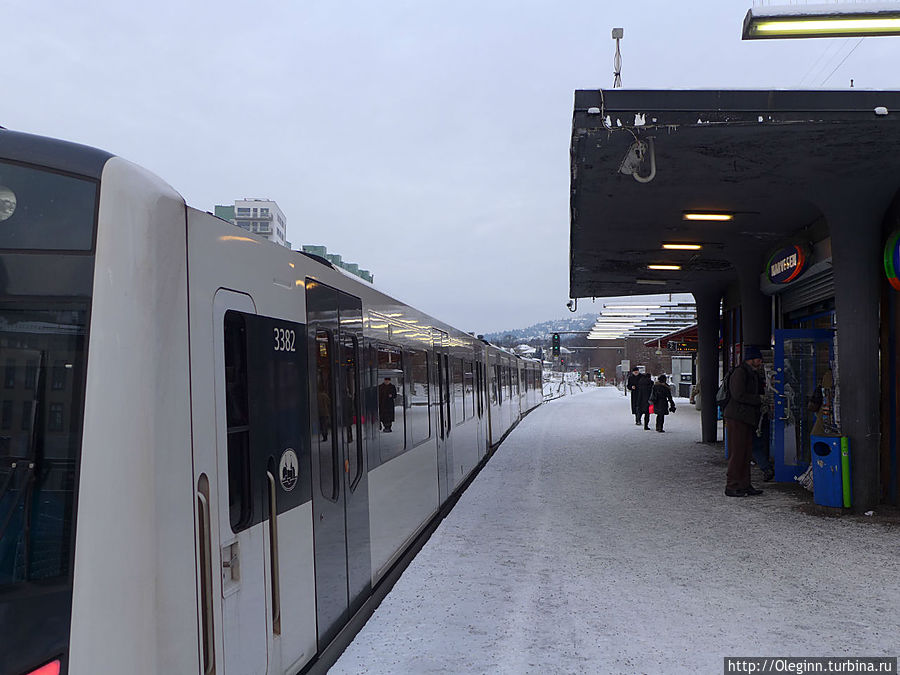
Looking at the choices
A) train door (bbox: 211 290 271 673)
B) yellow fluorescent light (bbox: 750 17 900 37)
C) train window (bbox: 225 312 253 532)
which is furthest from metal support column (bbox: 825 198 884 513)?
train window (bbox: 225 312 253 532)

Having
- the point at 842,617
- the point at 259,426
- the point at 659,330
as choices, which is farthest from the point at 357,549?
the point at 659,330

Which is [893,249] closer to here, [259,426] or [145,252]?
[259,426]

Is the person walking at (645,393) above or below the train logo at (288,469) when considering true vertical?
below

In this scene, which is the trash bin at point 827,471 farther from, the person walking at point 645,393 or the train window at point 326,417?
the person walking at point 645,393

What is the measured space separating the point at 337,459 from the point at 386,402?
1.79 meters

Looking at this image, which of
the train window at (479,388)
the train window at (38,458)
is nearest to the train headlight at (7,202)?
the train window at (38,458)

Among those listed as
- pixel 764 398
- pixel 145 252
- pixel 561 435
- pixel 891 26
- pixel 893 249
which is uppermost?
pixel 891 26

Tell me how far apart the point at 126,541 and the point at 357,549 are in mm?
2961

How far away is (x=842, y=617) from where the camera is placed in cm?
545

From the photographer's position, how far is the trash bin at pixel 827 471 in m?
9.22

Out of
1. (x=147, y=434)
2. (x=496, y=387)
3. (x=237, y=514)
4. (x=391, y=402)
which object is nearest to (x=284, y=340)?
(x=237, y=514)

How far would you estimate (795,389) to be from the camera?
1120 cm

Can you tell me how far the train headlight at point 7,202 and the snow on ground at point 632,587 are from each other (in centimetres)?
311

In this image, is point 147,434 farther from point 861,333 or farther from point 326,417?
point 861,333
